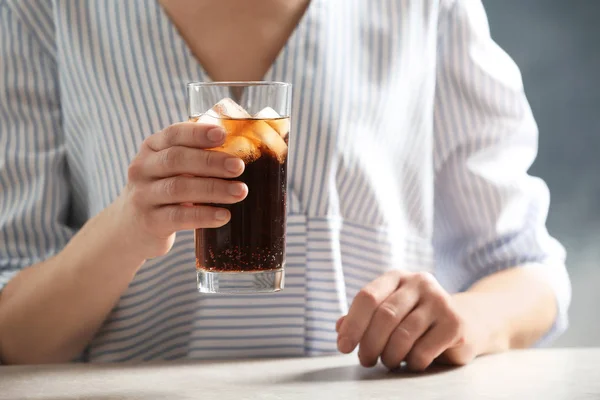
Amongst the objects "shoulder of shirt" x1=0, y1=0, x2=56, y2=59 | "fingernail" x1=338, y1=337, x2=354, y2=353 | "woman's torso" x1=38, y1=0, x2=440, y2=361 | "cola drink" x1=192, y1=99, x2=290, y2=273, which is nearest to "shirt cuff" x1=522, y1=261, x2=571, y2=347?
"woman's torso" x1=38, y1=0, x2=440, y2=361

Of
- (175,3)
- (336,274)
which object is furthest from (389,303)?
(175,3)

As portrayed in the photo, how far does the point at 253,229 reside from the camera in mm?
1099

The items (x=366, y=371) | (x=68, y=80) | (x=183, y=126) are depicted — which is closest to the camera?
(x=183, y=126)

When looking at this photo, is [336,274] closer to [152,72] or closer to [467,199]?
[467,199]

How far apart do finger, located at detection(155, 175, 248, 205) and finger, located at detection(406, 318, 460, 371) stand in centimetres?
38

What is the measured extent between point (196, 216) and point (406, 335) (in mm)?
377

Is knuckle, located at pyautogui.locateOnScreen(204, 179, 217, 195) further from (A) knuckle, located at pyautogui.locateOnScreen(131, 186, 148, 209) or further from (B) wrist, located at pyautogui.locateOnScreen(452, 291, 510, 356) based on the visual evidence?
(B) wrist, located at pyautogui.locateOnScreen(452, 291, 510, 356)

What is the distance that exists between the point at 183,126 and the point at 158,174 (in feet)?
0.25

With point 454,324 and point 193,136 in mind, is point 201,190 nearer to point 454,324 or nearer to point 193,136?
point 193,136

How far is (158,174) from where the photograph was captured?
3.61ft

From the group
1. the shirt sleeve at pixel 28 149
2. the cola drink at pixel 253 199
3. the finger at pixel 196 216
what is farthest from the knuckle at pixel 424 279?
the shirt sleeve at pixel 28 149

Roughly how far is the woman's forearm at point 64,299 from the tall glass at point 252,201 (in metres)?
0.29

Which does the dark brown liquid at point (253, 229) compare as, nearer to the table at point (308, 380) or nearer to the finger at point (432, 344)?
the table at point (308, 380)

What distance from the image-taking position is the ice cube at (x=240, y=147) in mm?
1055
